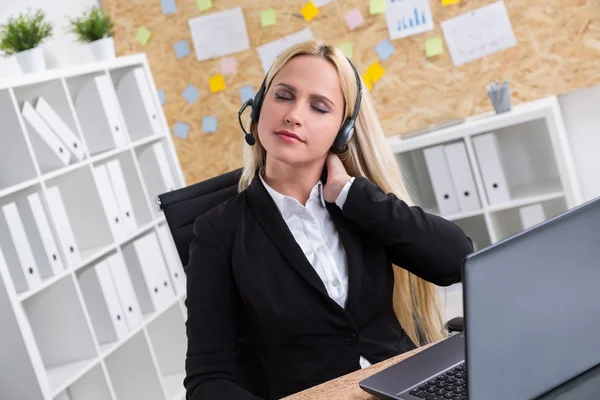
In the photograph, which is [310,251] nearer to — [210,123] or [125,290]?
[125,290]

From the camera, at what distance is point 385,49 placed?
3865 mm

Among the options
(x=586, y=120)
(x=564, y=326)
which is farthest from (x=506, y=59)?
(x=564, y=326)

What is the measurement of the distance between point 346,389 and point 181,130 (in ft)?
10.1

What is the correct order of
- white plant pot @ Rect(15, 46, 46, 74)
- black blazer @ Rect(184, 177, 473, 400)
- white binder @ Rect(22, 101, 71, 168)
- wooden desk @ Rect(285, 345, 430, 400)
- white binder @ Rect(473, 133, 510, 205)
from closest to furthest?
wooden desk @ Rect(285, 345, 430, 400) → black blazer @ Rect(184, 177, 473, 400) → white binder @ Rect(22, 101, 71, 168) → white plant pot @ Rect(15, 46, 46, 74) → white binder @ Rect(473, 133, 510, 205)

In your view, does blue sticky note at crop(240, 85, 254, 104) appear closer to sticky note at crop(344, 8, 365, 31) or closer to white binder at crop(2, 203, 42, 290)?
sticky note at crop(344, 8, 365, 31)

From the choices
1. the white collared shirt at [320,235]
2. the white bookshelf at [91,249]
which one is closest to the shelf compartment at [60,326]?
the white bookshelf at [91,249]

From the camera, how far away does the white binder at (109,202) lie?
328cm

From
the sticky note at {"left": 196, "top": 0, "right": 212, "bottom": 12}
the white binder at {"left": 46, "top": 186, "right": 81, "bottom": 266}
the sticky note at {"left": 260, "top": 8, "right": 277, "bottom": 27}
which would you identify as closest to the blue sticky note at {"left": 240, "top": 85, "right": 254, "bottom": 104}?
the sticky note at {"left": 260, "top": 8, "right": 277, "bottom": 27}

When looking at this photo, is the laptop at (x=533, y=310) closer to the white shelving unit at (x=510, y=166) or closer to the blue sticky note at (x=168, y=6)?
the white shelving unit at (x=510, y=166)

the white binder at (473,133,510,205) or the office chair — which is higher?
the office chair

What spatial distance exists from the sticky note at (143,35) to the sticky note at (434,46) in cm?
145

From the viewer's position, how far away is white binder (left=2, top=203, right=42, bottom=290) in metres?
2.71

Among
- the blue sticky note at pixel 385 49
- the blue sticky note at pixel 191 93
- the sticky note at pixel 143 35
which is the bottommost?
the blue sticky note at pixel 385 49

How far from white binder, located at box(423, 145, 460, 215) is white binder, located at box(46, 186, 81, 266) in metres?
1.61
